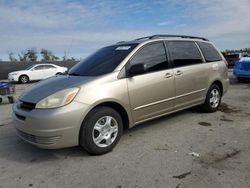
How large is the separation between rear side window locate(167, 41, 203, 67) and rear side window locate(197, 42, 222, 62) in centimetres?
23

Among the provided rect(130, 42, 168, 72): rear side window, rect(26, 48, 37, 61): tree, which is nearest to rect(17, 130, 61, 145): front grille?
rect(130, 42, 168, 72): rear side window

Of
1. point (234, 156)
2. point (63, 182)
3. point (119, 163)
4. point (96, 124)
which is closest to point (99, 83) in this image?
point (96, 124)

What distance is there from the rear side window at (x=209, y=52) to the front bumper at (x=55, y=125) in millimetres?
3373

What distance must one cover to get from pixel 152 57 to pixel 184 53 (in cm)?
97

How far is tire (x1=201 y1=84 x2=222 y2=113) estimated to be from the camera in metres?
5.87

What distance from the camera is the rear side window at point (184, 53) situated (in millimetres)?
5072

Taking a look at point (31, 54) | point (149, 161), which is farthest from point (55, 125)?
point (31, 54)

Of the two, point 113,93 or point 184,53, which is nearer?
point 113,93

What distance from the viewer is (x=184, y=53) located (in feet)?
17.5

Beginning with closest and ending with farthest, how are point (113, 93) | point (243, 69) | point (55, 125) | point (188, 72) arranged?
1. point (55, 125)
2. point (113, 93)
3. point (188, 72)
4. point (243, 69)

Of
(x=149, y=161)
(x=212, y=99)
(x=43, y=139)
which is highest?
(x=43, y=139)

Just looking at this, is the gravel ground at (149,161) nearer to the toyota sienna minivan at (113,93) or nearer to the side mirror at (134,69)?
the toyota sienna minivan at (113,93)

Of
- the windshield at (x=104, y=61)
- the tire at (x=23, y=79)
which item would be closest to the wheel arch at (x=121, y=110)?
the windshield at (x=104, y=61)

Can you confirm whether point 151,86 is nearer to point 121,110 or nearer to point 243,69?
point 121,110
